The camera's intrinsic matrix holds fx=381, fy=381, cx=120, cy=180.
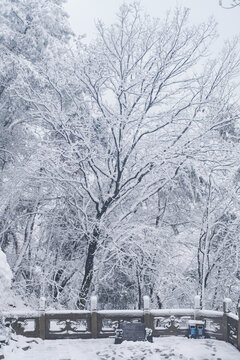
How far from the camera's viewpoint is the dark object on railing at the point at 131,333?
11.4m

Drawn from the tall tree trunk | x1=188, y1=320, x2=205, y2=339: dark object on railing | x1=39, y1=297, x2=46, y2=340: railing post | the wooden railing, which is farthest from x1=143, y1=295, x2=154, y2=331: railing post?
x1=39, y1=297, x2=46, y2=340: railing post

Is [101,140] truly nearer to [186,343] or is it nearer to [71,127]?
[71,127]

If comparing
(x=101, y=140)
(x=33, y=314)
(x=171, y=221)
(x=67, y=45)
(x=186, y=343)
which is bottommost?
(x=186, y=343)

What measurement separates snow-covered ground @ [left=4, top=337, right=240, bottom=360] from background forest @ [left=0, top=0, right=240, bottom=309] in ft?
9.44

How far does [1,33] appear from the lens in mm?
13891

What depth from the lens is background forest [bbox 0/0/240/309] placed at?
14.4m

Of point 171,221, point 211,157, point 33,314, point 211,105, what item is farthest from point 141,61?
point 33,314

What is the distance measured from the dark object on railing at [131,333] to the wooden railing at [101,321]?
0.53 metres

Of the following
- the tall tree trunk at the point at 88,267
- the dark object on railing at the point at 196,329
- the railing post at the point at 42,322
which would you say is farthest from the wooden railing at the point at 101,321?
the tall tree trunk at the point at 88,267

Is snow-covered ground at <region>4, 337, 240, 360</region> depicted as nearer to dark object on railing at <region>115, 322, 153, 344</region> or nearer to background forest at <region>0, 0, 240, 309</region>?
dark object on railing at <region>115, 322, 153, 344</region>

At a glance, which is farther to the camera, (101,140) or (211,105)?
(101,140)

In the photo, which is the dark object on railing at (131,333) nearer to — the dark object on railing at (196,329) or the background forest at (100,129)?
the dark object on railing at (196,329)

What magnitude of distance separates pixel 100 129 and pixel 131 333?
819 cm

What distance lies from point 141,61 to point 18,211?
818 centimetres
